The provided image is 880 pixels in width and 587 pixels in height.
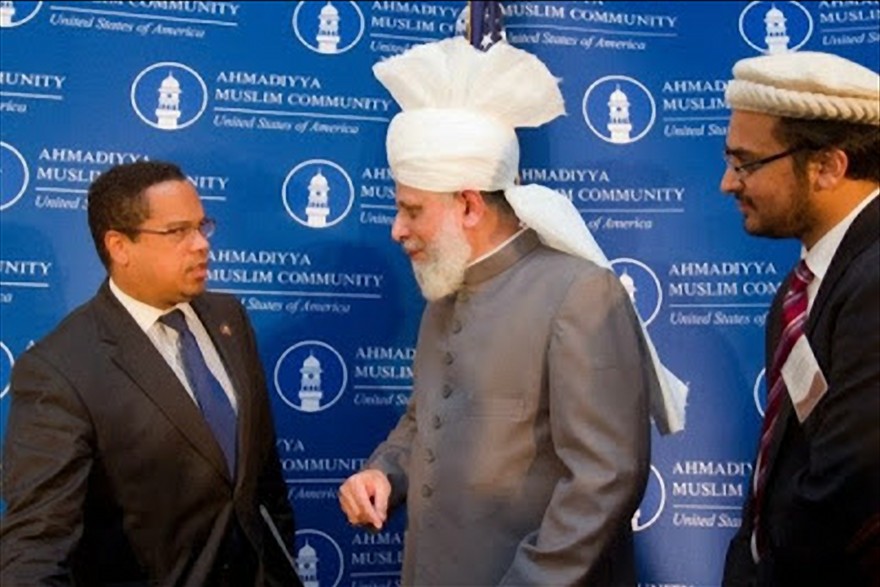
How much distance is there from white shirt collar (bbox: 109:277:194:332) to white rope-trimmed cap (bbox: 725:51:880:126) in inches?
56.7

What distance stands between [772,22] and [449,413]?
1.90 meters

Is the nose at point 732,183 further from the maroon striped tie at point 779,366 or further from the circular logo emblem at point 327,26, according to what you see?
the circular logo emblem at point 327,26

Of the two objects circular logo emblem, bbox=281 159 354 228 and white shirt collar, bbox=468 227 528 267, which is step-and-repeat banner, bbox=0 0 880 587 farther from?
white shirt collar, bbox=468 227 528 267

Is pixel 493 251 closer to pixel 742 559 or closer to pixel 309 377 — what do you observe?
pixel 742 559

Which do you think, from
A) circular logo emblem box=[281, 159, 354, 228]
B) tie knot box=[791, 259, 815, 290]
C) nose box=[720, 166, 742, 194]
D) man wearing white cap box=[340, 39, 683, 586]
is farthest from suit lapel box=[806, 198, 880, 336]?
circular logo emblem box=[281, 159, 354, 228]

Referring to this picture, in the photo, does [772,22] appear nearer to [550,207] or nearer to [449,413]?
[550,207]

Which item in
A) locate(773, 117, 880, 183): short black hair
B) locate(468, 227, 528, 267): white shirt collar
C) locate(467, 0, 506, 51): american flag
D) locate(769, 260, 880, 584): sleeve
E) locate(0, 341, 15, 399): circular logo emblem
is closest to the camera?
locate(769, 260, 880, 584): sleeve

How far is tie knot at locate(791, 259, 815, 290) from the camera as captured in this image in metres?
2.19

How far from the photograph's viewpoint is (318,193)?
3.45 meters

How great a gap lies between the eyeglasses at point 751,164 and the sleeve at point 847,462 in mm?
322

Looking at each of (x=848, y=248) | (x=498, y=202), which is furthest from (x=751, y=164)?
(x=498, y=202)

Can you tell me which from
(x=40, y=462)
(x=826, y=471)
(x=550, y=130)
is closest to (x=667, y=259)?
(x=550, y=130)

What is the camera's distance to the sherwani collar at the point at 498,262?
2.45 metres

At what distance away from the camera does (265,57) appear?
3463 mm
